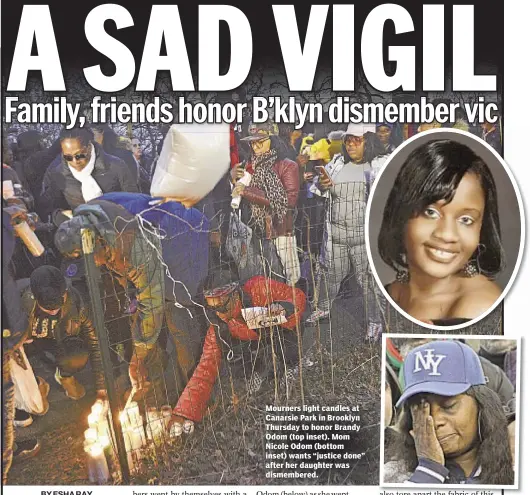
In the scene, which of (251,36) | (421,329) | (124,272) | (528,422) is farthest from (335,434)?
(251,36)

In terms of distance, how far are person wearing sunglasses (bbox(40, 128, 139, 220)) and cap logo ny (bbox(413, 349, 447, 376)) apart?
937 mm

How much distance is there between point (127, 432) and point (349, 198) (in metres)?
0.92

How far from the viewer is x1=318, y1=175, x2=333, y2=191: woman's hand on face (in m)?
2.16

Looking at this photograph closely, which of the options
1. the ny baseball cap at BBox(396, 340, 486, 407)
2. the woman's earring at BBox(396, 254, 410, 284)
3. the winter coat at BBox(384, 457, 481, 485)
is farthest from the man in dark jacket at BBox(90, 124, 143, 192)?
the winter coat at BBox(384, 457, 481, 485)

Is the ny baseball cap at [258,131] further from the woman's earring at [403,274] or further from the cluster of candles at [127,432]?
the cluster of candles at [127,432]

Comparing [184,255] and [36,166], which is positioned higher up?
[36,166]

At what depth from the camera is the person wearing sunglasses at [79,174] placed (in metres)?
2.16

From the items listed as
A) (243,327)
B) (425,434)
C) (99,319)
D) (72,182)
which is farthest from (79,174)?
(425,434)

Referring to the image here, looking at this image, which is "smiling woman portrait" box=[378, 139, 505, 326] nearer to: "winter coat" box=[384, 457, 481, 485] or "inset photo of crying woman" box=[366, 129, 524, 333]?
"inset photo of crying woman" box=[366, 129, 524, 333]

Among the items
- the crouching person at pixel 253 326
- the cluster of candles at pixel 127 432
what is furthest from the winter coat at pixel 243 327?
the cluster of candles at pixel 127 432

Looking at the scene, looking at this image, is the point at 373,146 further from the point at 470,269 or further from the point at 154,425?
the point at 154,425

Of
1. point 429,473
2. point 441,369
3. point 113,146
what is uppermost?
point 113,146

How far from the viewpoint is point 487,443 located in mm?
2148

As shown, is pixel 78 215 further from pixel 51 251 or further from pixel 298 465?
pixel 298 465
